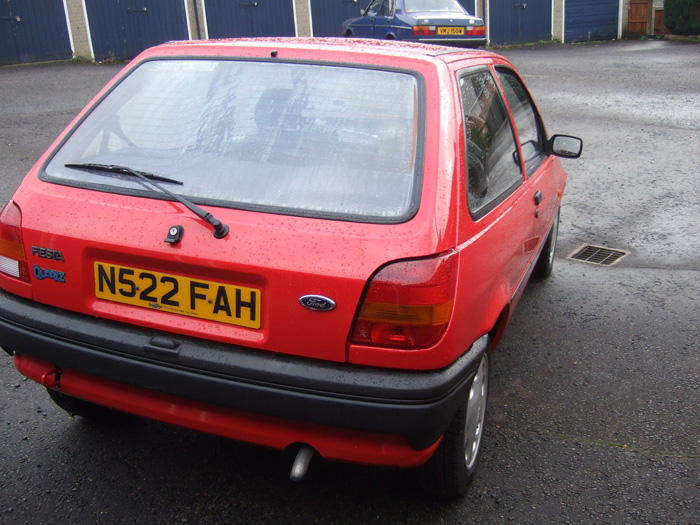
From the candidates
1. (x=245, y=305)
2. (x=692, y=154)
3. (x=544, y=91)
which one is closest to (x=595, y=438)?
(x=245, y=305)

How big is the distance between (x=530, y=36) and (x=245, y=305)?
23.9 m

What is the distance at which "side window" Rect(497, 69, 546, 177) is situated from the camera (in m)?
3.75

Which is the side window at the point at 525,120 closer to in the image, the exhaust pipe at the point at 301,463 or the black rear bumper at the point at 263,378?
the black rear bumper at the point at 263,378

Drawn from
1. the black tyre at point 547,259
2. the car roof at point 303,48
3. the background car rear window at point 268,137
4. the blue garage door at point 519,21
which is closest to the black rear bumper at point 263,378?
the background car rear window at point 268,137

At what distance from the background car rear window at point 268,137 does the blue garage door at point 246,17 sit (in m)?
18.4

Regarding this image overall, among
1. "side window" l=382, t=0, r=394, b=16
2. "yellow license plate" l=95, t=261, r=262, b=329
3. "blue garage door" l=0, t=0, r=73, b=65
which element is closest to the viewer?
"yellow license plate" l=95, t=261, r=262, b=329

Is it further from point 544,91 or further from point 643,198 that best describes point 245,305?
point 544,91

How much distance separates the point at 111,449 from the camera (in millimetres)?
3039

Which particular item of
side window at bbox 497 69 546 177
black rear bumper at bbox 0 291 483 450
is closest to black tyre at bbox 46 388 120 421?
black rear bumper at bbox 0 291 483 450

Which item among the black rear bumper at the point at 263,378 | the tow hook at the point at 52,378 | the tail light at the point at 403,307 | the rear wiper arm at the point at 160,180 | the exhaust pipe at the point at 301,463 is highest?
the rear wiper arm at the point at 160,180

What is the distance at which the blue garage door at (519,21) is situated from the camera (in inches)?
920

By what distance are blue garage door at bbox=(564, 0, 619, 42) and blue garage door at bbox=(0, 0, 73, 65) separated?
632 inches

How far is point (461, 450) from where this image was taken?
8.58ft

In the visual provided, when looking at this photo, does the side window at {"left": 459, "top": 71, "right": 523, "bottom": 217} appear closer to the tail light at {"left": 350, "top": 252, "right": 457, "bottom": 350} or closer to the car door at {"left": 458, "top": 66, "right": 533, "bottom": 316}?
the car door at {"left": 458, "top": 66, "right": 533, "bottom": 316}
